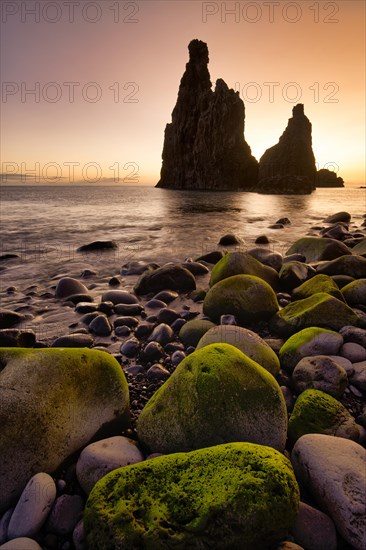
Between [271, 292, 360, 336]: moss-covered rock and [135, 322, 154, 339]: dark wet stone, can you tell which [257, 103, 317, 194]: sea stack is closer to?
[271, 292, 360, 336]: moss-covered rock

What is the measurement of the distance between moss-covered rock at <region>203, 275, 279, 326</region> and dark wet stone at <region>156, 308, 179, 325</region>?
0.49 m

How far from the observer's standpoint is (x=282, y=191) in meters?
76.8

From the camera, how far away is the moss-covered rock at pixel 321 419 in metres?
2.32

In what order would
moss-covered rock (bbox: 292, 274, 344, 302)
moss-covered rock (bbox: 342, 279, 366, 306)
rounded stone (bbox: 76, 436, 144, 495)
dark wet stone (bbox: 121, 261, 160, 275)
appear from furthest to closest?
dark wet stone (bbox: 121, 261, 160, 275)
moss-covered rock (bbox: 342, 279, 366, 306)
moss-covered rock (bbox: 292, 274, 344, 302)
rounded stone (bbox: 76, 436, 144, 495)

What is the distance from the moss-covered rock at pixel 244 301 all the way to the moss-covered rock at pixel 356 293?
115cm

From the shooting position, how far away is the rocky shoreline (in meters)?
1.58

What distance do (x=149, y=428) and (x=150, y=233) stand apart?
12.5 metres

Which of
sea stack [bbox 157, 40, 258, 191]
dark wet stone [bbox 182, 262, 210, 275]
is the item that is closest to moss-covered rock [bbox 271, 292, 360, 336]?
dark wet stone [bbox 182, 262, 210, 275]

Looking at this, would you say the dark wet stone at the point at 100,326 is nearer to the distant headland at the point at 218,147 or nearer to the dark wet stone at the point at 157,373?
the dark wet stone at the point at 157,373

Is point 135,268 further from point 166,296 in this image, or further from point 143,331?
point 143,331

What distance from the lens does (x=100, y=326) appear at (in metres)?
4.27

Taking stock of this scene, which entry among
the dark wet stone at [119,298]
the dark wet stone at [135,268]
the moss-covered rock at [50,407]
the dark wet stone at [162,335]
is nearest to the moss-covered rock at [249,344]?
the dark wet stone at [162,335]

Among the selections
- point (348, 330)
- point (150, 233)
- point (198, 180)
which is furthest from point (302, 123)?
point (348, 330)

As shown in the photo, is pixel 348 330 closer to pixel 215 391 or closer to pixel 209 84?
pixel 215 391
